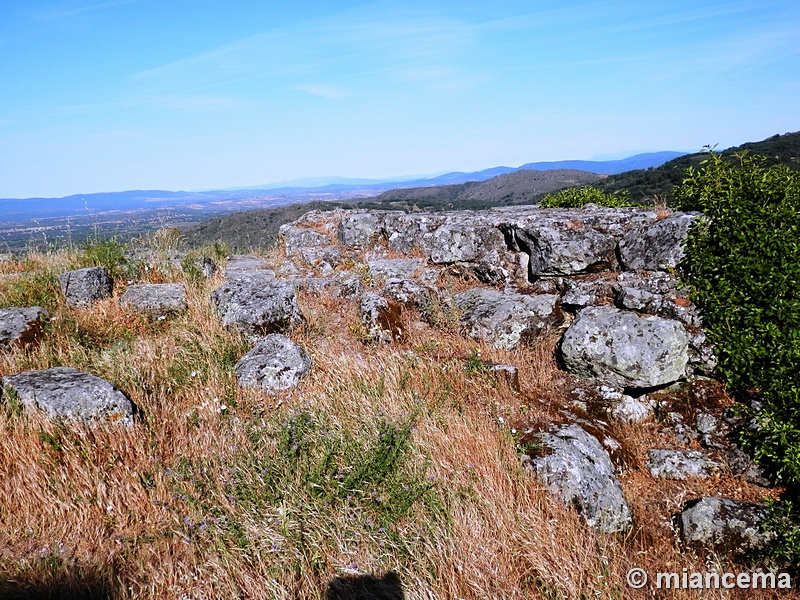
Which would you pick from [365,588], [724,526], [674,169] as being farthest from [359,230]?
[674,169]

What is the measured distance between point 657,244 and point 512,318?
2005 mm

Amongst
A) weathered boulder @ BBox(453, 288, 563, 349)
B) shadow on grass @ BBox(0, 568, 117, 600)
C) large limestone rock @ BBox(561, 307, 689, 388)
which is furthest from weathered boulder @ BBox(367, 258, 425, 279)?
shadow on grass @ BBox(0, 568, 117, 600)

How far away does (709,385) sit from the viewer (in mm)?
5160

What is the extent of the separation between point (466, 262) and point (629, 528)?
4441mm

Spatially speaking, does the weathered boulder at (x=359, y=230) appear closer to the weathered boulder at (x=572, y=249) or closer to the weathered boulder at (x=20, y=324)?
the weathered boulder at (x=572, y=249)

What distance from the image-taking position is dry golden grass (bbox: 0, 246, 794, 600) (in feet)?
10.2

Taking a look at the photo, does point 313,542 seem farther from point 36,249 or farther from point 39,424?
point 36,249

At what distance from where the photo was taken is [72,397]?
445 cm

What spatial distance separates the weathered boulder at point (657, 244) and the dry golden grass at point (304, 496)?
2.08m

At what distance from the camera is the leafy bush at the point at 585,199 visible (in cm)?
833

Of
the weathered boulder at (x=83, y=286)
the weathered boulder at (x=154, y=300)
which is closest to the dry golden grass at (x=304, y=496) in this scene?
the weathered boulder at (x=154, y=300)

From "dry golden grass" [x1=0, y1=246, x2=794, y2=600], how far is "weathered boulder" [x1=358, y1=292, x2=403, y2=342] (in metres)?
0.77

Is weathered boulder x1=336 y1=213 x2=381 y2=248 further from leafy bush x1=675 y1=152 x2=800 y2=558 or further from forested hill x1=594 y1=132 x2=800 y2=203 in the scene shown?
forested hill x1=594 y1=132 x2=800 y2=203

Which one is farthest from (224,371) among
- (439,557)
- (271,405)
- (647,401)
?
(647,401)
